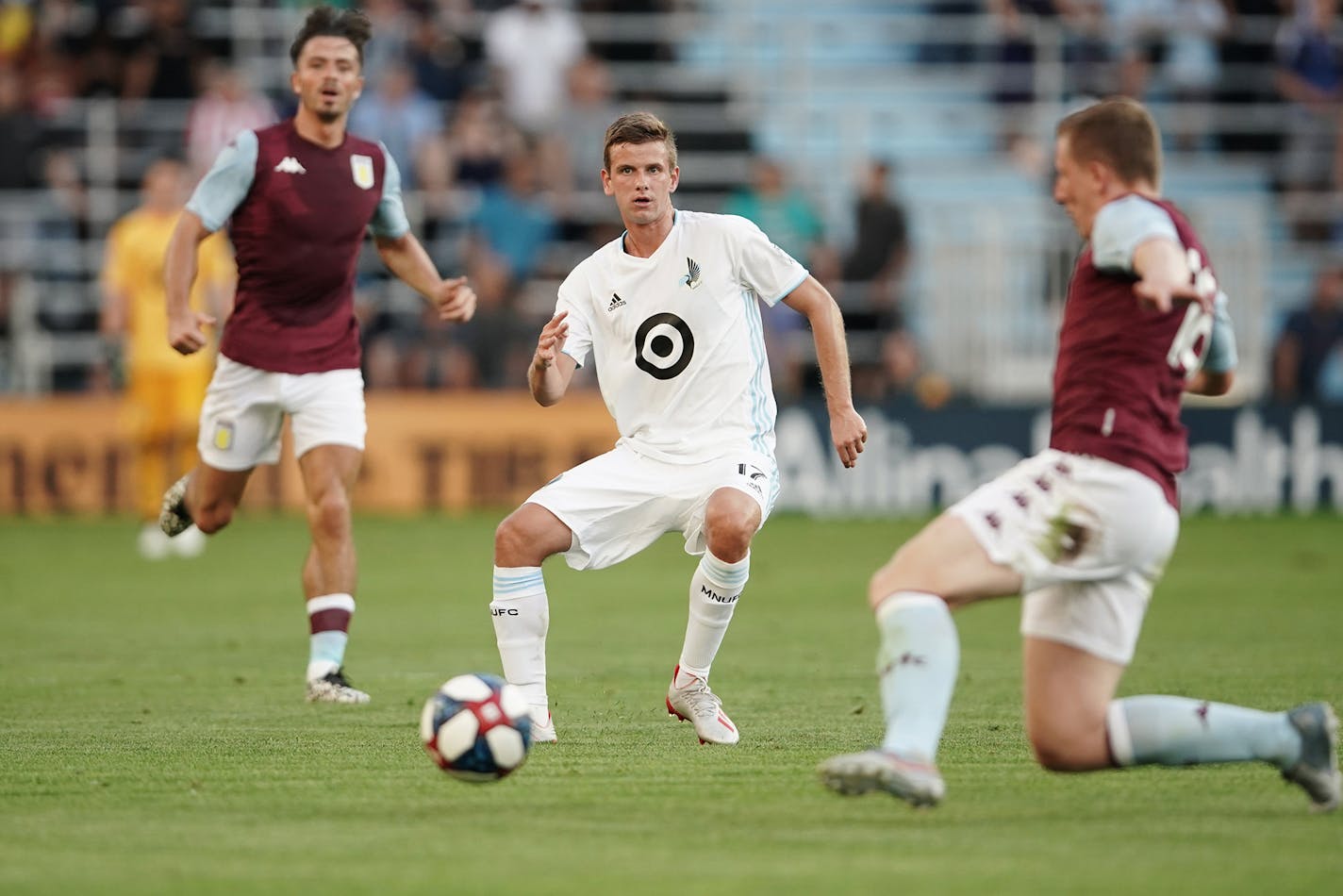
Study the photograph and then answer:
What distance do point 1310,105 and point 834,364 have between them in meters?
16.3

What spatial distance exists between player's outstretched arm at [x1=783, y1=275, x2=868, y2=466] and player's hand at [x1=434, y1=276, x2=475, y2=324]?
1.89m

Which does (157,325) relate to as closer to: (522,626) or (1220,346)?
(522,626)

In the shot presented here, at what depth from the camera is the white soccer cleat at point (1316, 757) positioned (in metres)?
5.51

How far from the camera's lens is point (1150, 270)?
16.9 ft

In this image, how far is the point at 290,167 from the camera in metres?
8.82

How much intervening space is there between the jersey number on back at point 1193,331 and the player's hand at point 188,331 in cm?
428

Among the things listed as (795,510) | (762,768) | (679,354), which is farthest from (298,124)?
(795,510)

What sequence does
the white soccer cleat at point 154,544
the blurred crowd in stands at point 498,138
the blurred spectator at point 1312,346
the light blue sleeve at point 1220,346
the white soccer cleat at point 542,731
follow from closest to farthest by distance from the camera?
the light blue sleeve at point 1220,346 < the white soccer cleat at point 542,731 < the white soccer cleat at point 154,544 < the blurred crowd in stands at point 498,138 < the blurred spectator at point 1312,346

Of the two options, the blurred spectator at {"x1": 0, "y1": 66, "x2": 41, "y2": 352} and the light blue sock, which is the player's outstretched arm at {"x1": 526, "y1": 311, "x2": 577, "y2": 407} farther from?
the blurred spectator at {"x1": 0, "y1": 66, "x2": 41, "y2": 352}

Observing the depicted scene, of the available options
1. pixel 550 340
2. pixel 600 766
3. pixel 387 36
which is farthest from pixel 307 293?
pixel 387 36

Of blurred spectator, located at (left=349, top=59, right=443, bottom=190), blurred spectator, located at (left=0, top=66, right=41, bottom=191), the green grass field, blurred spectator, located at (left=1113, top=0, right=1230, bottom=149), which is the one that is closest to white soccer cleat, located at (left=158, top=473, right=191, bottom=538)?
the green grass field

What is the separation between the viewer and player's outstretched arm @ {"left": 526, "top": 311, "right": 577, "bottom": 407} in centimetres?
706

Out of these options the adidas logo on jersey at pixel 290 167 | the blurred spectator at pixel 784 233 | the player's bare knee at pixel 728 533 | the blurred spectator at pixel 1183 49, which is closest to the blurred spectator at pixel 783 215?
the blurred spectator at pixel 784 233

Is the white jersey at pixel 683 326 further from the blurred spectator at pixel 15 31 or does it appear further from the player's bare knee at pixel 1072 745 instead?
the blurred spectator at pixel 15 31
